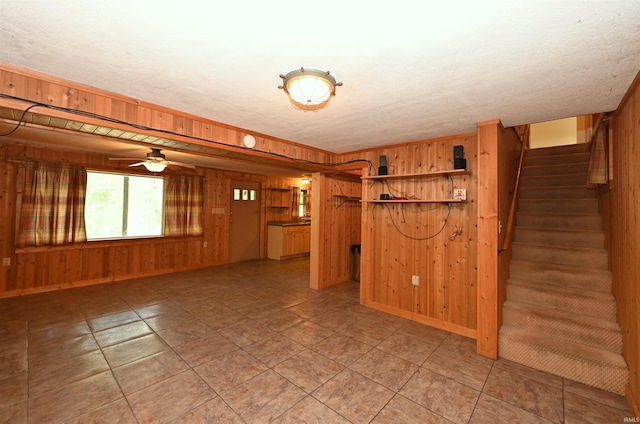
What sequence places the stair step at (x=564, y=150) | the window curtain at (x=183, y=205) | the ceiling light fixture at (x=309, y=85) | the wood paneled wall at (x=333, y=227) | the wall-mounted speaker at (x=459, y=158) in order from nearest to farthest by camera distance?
the ceiling light fixture at (x=309, y=85)
the wall-mounted speaker at (x=459, y=158)
the stair step at (x=564, y=150)
the wood paneled wall at (x=333, y=227)
the window curtain at (x=183, y=205)

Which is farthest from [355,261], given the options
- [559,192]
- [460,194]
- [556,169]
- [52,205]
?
[52,205]

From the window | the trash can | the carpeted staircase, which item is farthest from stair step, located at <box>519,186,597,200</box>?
the window

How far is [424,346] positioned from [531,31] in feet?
9.04

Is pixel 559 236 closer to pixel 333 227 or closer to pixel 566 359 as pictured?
pixel 566 359

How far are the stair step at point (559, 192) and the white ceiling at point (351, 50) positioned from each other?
2004mm

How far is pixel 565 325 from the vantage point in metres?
2.53

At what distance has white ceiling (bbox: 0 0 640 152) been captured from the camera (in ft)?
3.99

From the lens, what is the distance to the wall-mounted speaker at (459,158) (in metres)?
2.96

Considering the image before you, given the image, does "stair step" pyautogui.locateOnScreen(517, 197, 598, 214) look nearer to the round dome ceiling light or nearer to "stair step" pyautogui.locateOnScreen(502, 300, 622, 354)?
"stair step" pyautogui.locateOnScreen(502, 300, 622, 354)

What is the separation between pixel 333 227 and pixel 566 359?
3.31 metres

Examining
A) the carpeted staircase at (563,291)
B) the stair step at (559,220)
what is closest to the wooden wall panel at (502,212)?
the carpeted staircase at (563,291)

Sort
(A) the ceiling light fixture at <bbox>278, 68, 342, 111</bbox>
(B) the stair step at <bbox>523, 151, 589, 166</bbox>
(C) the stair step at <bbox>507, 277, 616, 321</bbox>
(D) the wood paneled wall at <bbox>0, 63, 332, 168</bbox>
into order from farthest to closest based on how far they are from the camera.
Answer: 1. (B) the stair step at <bbox>523, 151, 589, 166</bbox>
2. (C) the stair step at <bbox>507, 277, 616, 321</bbox>
3. (D) the wood paneled wall at <bbox>0, 63, 332, 168</bbox>
4. (A) the ceiling light fixture at <bbox>278, 68, 342, 111</bbox>

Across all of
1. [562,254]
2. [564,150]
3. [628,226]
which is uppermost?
[564,150]

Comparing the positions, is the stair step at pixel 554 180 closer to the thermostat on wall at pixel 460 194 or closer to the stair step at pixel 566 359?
the thermostat on wall at pixel 460 194
